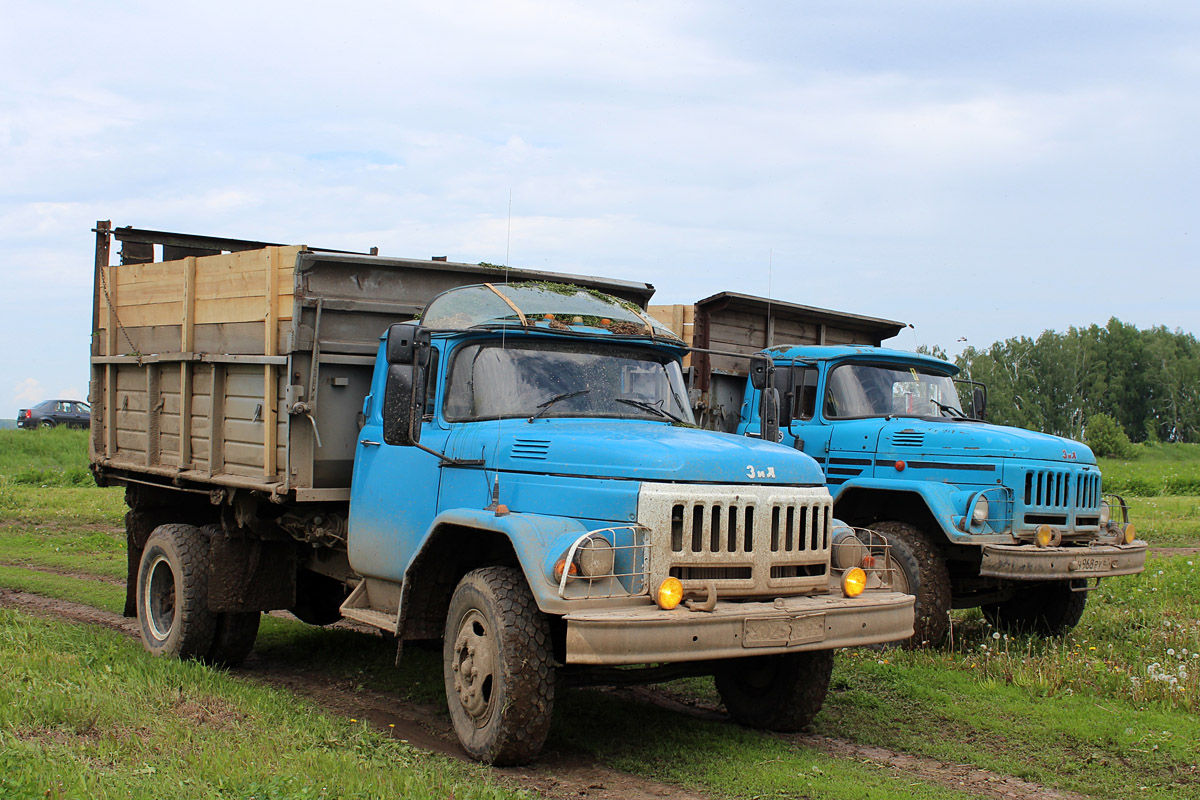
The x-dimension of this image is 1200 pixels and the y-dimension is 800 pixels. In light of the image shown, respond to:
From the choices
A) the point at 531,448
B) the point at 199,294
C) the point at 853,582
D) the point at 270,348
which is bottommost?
the point at 853,582

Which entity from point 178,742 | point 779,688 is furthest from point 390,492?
point 779,688

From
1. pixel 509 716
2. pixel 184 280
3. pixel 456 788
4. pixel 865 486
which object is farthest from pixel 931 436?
pixel 184 280

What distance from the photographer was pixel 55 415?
131 feet

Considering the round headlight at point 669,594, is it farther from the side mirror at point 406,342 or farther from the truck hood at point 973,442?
the truck hood at point 973,442

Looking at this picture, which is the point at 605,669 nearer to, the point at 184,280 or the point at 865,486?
the point at 865,486

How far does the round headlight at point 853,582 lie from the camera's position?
19.1ft

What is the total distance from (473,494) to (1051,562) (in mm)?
4708

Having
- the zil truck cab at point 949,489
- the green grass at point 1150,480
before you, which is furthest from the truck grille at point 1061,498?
the green grass at point 1150,480

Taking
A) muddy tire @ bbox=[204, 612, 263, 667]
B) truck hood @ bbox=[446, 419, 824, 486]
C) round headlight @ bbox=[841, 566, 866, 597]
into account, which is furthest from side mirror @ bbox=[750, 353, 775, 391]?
muddy tire @ bbox=[204, 612, 263, 667]

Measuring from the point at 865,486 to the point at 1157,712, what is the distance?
9.74ft

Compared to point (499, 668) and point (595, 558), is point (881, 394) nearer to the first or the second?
point (595, 558)

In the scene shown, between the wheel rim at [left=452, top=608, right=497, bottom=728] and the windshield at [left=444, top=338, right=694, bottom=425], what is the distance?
1250 millimetres

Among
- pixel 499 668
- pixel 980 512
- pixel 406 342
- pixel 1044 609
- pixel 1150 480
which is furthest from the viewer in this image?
pixel 1150 480

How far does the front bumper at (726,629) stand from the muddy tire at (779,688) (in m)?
0.64
